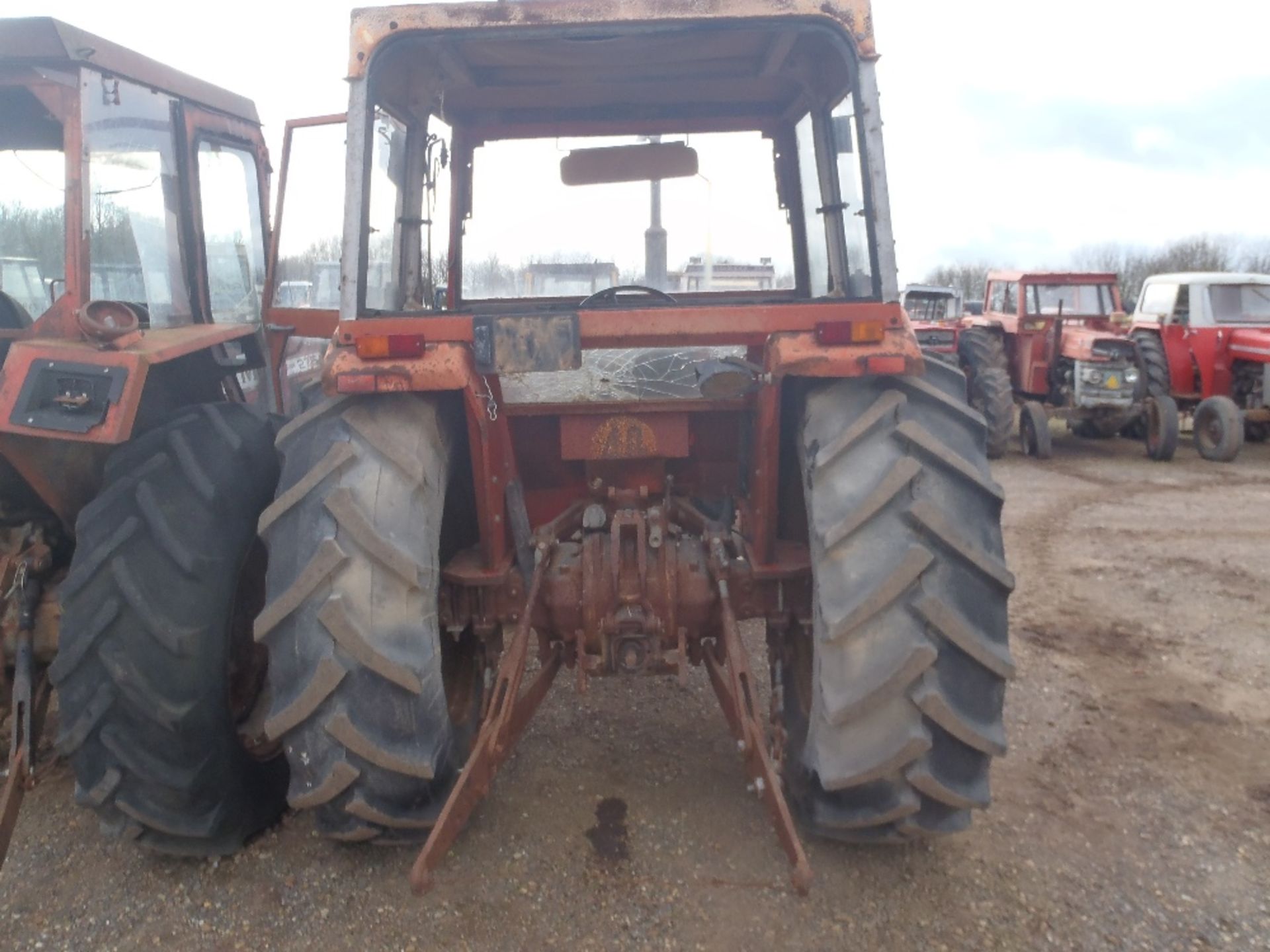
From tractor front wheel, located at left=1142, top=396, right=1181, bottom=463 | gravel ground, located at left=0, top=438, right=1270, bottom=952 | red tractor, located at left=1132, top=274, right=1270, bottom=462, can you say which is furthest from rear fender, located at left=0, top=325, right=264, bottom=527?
red tractor, located at left=1132, top=274, right=1270, bottom=462

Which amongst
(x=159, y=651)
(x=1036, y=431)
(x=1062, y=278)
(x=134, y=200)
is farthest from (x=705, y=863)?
(x=1062, y=278)

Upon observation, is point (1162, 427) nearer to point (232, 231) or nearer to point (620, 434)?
point (620, 434)

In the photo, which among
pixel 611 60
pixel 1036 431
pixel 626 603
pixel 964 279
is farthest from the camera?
pixel 964 279

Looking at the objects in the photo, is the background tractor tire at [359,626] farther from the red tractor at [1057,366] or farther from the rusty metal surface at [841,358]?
the red tractor at [1057,366]

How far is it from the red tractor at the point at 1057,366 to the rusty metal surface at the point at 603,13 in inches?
336

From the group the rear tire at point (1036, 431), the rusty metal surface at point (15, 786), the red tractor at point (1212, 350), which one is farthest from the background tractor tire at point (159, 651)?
the red tractor at point (1212, 350)

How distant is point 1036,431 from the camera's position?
10930mm

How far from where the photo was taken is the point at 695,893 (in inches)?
104

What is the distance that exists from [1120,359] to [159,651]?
10.6 m

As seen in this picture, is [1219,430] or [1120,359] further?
[1120,359]

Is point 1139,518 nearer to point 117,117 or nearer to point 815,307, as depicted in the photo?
point 815,307

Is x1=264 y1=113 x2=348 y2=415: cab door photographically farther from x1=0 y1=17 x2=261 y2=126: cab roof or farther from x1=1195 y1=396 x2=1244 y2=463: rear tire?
x1=1195 y1=396 x2=1244 y2=463: rear tire

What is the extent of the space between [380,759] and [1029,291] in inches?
439

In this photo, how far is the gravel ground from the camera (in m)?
2.51
